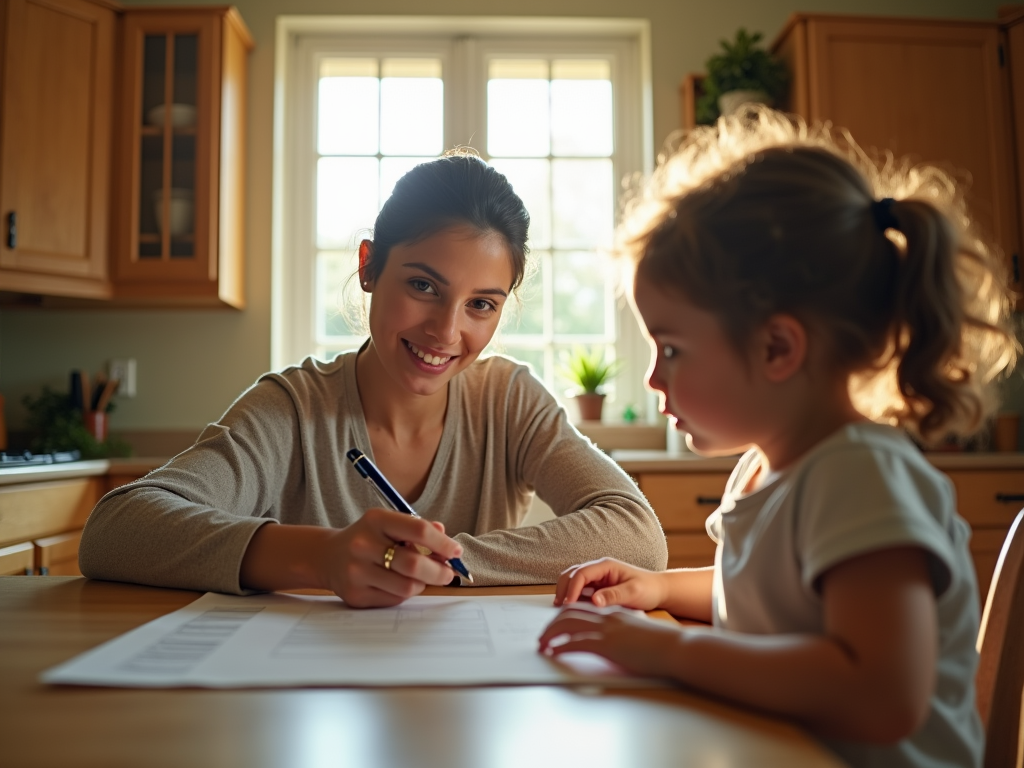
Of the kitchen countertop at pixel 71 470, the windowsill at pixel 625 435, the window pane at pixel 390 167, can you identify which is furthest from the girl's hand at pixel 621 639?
the window pane at pixel 390 167

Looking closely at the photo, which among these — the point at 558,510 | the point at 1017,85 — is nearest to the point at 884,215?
the point at 558,510

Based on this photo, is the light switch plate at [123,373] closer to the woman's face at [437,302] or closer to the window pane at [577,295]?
the window pane at [577,295]

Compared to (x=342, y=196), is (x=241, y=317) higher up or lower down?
lower down

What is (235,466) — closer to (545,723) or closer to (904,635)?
(545,723)

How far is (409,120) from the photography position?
11.1 ft

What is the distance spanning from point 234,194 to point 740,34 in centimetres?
183

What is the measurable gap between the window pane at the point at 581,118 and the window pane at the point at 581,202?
0.19 feet

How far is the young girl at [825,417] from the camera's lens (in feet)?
1.66

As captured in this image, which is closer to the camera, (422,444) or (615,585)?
(615,585)

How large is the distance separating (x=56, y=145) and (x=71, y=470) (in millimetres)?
1098

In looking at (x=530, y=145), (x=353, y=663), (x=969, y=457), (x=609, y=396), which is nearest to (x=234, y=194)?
(x=530, y=145)

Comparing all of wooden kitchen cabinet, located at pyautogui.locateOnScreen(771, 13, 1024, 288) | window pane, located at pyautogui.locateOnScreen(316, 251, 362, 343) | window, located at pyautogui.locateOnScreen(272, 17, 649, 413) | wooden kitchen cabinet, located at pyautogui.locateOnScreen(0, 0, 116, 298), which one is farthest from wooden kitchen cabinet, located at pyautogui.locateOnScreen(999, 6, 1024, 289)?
wooden kitchen cabinet, located at pyautogui.locateOnScreen(0, 0, 116, 298)

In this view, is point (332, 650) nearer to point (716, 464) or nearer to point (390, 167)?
point (716, 464)

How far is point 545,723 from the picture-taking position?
493 millimetres
